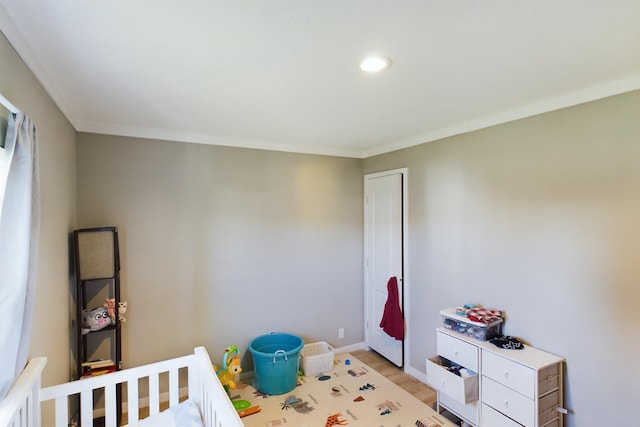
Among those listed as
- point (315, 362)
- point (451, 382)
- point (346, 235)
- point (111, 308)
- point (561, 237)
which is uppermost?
point (561, 237)

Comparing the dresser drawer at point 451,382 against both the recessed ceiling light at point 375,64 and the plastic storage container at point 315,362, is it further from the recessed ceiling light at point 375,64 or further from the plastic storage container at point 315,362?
the recessed ceiling light at point 375,64

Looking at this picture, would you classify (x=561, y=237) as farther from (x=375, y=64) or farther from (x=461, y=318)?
(x=375, y=64)

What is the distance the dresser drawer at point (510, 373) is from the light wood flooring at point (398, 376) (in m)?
0.80

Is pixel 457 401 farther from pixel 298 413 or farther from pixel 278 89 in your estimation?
pixel 278 89

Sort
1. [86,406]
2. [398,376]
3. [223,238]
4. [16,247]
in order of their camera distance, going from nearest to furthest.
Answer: [16,247], [86,406], [223,238], [398,376]

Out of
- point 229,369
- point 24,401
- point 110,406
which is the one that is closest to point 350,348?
point 229,369

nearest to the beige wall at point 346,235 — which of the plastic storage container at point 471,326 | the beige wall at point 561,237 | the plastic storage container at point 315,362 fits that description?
the beige wall at point 561,237

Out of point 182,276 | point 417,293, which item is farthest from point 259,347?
point 417,293

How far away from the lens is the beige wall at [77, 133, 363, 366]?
270cm

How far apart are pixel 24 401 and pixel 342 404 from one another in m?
2.16

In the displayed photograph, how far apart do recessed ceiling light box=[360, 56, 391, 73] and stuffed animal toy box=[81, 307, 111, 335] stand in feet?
8.09

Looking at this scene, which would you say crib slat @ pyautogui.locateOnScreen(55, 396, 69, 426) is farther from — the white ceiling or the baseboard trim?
the baseboard trim

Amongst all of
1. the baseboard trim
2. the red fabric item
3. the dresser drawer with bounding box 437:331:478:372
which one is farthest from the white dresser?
the baseboard trim

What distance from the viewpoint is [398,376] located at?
3.19 meters
